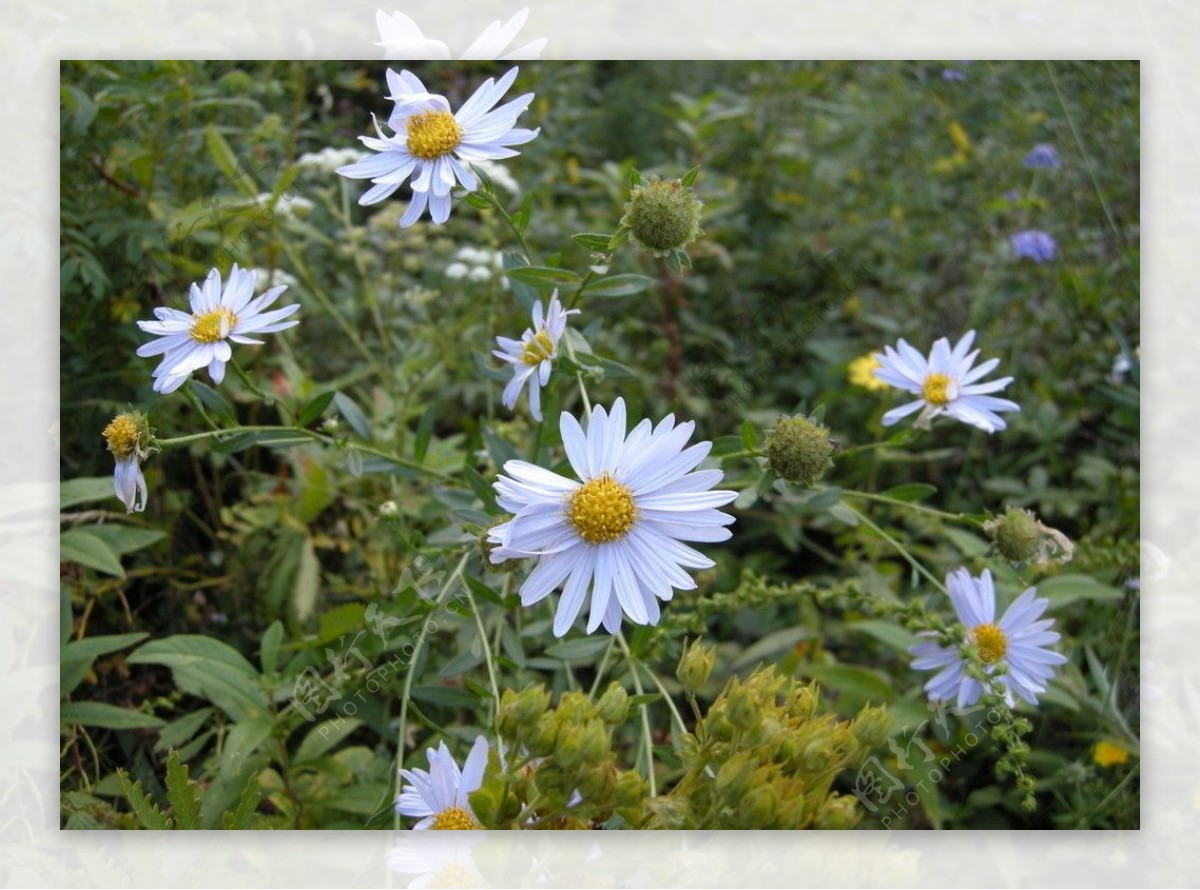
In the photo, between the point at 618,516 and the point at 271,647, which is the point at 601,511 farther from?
the point at 271,647

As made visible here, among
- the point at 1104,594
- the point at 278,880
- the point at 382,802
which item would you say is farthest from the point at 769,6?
the point at 278,880

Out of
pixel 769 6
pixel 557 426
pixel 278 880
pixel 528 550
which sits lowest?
pixel 278 880

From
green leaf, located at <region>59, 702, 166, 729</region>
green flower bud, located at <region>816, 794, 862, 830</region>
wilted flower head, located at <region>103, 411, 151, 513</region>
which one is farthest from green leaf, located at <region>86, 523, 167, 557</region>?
green flower bud, located at <region>816, 794, 862, 830</region>

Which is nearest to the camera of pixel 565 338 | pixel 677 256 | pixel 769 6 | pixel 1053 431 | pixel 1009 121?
pixel 677 256

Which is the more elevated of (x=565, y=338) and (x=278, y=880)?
(x=565, y=338)

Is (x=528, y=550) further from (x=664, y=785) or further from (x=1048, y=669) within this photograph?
(x=1048, y=669)

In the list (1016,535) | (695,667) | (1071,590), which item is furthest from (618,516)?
(1071,590)

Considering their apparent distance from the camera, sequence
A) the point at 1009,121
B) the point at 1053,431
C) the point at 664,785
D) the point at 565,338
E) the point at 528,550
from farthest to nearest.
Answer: the point at 1009,121 → the point at 1053,431 → the point at 664,785 → the point at 565,338 → the point at 528,550

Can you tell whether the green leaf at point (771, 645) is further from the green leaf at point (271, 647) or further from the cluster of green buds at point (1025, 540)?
the green leaf at point (271, 647)
